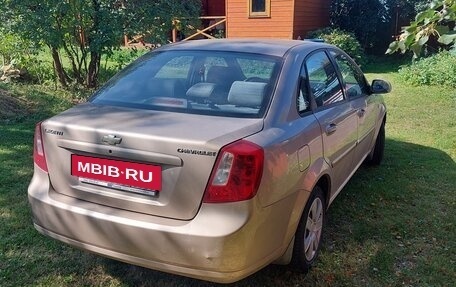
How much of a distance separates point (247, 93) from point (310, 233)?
103 cm

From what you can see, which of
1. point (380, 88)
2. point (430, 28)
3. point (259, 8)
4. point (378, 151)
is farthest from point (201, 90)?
point (259, 8)

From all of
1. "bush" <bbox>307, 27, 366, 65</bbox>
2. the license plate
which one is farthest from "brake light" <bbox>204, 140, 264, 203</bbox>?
"bush" <bbox>307, 27, 366, 65</bbox>

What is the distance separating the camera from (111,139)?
2.35 metres

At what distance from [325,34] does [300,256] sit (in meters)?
12.7

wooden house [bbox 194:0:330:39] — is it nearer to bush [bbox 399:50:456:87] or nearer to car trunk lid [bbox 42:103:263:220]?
bush [bbox 399:50:456:87]

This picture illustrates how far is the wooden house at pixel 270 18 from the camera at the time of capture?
1462 cm

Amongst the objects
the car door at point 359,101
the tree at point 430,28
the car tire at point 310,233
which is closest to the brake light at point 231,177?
the car tire at point 310,233

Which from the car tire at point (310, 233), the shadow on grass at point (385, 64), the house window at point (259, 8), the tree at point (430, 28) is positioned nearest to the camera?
the tree at point (430, 28)

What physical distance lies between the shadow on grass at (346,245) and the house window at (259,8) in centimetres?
1118

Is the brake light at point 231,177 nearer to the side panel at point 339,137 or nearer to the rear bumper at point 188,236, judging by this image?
the rear bumper at point 188,236

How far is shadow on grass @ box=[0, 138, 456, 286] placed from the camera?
2.88 meters

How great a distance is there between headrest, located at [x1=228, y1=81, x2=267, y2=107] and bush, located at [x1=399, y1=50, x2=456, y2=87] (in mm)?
8600

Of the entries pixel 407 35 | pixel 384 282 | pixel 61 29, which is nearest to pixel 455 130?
pixel 384 282

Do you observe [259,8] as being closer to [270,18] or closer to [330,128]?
[270,18]
